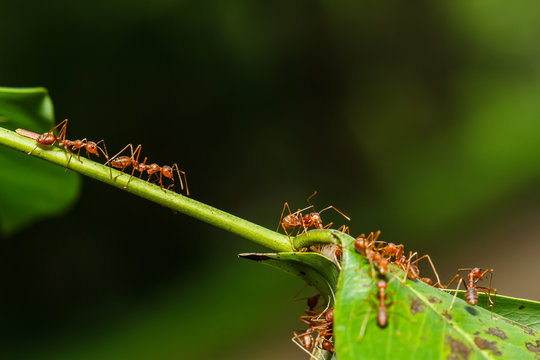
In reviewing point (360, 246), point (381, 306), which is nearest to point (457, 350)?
point (381, 306)

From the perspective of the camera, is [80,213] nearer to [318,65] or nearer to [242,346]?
[242,346]

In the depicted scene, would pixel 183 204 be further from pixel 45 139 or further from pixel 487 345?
pixel 487 345

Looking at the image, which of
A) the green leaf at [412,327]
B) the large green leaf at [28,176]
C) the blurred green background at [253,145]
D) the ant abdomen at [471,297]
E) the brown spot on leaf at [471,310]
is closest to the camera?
the green leaf at [412,327]

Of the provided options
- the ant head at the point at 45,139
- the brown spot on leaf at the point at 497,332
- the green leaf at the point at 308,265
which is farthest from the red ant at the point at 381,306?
the ant head at the point at 45,139

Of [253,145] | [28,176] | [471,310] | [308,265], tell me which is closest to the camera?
[471,310]

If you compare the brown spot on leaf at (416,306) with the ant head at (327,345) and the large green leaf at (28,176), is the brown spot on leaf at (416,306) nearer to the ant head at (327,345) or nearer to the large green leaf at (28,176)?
the ant head at (327,345)

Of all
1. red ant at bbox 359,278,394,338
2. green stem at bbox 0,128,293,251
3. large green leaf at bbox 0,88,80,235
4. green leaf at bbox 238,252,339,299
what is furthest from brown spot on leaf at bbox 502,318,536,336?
large green leaf at bbox 0,88,80,235

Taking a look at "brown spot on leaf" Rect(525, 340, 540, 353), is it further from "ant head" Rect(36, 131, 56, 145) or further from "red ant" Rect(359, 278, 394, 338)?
"ant head" Rect(36, 131, 56, 145)

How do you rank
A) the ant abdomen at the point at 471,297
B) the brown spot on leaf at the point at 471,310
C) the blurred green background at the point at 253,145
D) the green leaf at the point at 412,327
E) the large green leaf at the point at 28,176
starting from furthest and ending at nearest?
1. the blurred green background at the point at 253,145
2. the large green leaf at the point at 28,176
3. the ant abdomen at the point at 471,297
4. the brown spot on leaf at the point at 471,310
5. the green leaf at the point at 412,327
